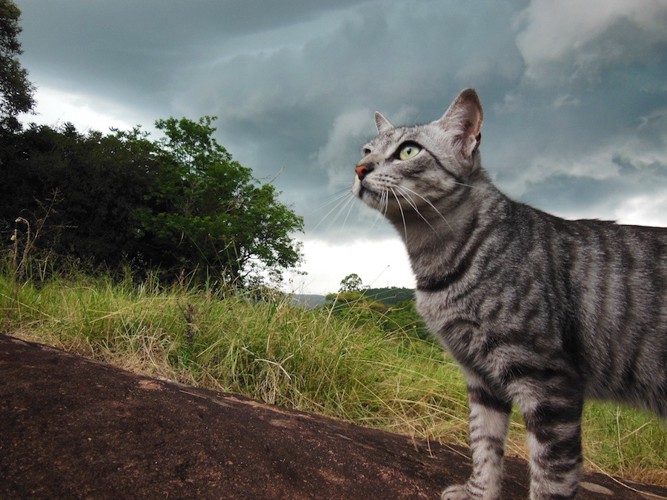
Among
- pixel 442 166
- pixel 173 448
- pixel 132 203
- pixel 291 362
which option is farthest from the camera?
pixel 132 203

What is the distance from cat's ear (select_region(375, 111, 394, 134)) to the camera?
11.4ft

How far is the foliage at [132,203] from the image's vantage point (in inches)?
580

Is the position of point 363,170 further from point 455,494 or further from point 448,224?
point 455,494

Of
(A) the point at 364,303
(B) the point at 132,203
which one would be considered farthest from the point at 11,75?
(A) the point at 364,303

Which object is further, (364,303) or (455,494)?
(364,303)

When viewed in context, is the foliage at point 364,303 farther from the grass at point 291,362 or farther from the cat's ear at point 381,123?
the cat's ear at point 381,123

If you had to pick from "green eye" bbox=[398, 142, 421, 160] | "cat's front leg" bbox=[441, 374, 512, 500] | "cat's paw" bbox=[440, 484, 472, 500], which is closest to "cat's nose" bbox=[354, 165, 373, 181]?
"green eye" bbox=[398, 142, 421, 160]

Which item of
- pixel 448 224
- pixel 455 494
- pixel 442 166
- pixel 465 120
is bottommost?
pixel 455 494

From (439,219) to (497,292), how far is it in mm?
553

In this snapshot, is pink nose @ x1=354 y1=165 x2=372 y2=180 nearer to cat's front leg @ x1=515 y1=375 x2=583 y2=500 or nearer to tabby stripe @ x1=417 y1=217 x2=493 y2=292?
tabby stripe @ x1=417 y1=217 x2=493 y2=292

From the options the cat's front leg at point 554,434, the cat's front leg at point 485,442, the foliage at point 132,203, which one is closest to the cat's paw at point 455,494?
the cat's front leg at point 485,442

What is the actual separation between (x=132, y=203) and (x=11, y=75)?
587 cm

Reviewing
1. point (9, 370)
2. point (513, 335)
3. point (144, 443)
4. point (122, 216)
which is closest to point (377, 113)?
point (513, 335)

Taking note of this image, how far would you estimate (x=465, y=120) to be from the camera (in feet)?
9.35
